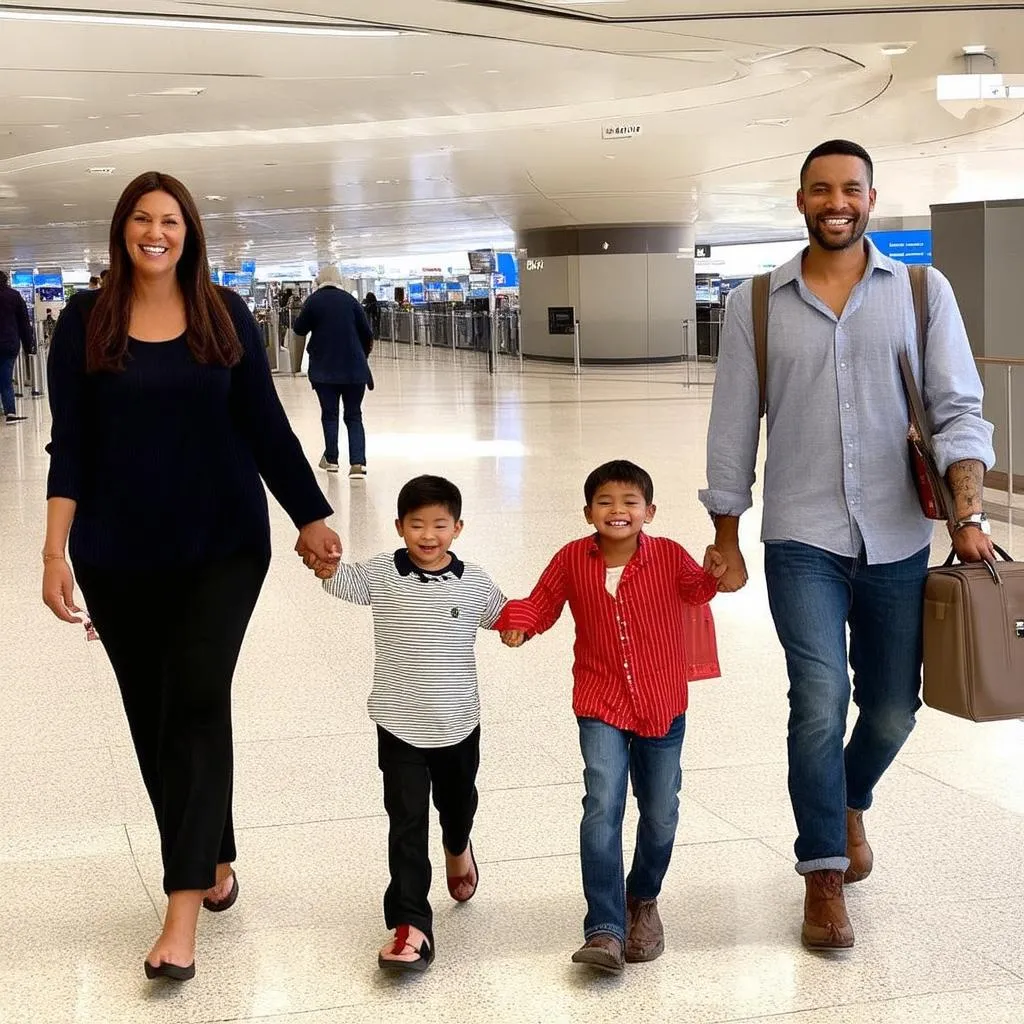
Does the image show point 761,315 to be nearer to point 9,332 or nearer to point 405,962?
point 405,962

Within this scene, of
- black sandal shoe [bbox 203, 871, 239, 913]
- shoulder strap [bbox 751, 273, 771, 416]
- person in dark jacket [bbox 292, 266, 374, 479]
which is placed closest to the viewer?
shoulder strap [bbox 751, 273, 771, 416]

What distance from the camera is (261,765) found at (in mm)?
4887

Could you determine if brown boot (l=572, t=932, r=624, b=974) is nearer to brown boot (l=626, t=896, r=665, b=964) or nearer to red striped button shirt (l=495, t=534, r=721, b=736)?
brown boot (l=626, t=896, r=665, b=964)

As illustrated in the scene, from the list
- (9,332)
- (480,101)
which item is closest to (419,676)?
(480,101)

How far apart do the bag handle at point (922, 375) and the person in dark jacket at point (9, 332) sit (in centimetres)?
1687

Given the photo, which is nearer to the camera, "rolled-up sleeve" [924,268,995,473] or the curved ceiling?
"rolled-up sleeve" [924,268,995,473]

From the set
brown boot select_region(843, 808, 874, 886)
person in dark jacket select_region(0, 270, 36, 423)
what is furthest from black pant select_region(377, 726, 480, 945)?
person in dark jacket select_region(0, 270, 36, 423)

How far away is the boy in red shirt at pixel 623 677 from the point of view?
3.25 m

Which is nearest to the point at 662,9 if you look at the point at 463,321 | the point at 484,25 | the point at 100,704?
the point at 484,25

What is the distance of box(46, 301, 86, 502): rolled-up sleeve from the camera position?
10.9 ft

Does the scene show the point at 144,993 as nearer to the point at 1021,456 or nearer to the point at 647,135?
the point at 1021,456

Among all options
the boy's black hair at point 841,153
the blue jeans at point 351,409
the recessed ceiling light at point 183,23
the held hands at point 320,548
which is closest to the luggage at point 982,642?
the boy's black hair at point 841,153

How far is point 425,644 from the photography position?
11.0 ft

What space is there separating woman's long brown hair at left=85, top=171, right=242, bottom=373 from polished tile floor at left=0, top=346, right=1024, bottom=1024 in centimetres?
58
